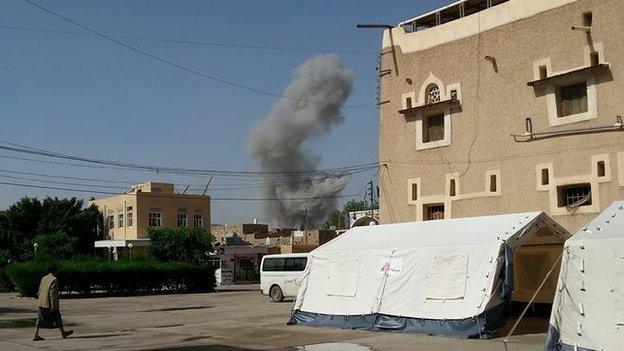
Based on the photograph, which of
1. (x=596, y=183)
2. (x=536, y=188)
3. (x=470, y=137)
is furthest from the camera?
(x=470, y=137)

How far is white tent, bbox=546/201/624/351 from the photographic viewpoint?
11.9m

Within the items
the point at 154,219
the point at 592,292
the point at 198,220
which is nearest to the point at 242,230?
the point at 198,220

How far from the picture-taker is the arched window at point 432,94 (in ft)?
81.3

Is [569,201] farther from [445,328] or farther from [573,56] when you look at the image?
[445,328]

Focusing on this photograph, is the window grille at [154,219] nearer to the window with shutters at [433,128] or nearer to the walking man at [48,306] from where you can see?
the window with shutters at [433,128]

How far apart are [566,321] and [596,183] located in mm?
8305

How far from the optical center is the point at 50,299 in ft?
58.4

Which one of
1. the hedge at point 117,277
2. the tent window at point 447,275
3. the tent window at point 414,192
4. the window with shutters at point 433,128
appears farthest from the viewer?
the hedge at point 117,277

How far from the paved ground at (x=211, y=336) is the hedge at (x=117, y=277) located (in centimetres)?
1466

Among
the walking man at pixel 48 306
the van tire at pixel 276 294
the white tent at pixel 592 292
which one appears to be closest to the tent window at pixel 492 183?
the white tent at pixel 592 292

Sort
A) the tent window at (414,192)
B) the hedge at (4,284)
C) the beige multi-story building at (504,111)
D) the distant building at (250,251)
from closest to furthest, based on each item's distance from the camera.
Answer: the beige multi-story building at (504,111) → the tent window at (414,192) → the hedge at (4,284) → the distant building at (250,251)

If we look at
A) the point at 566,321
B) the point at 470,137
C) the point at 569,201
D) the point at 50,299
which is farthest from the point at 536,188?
the point at 50,299

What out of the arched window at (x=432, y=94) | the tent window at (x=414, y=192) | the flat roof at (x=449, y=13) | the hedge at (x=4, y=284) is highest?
the flat roof at (x=449, y=13)

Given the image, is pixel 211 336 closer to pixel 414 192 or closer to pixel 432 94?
pixel 414 192
